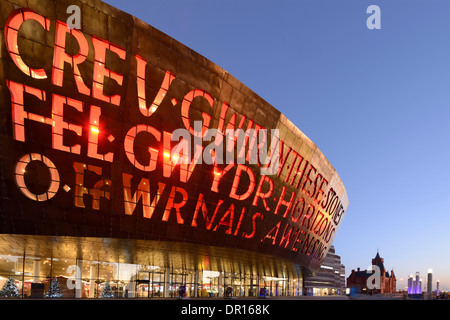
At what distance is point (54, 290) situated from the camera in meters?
38.9

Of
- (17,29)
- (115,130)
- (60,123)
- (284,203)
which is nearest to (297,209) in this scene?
(284,203)

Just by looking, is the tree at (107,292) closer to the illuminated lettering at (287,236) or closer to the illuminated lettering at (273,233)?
the illuminated lettering at (273,233)

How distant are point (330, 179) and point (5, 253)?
36.7m

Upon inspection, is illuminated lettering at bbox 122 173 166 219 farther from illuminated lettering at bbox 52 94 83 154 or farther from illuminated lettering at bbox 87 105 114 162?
illuminated lettering at bbox 52 94 83 154

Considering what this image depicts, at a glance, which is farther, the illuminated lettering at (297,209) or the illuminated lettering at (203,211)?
the illuminated lettering at (297,209)

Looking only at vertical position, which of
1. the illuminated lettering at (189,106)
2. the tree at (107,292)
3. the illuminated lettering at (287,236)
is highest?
the illuminated lettering at (189,106)

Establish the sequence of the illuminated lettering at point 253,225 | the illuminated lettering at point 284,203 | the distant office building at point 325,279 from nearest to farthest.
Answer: the illuminated lettering at point 253,225 → the illuminated lettering at point 284,203 → the distant office building at point 325,279

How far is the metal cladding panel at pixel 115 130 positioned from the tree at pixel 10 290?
1200 centimetres

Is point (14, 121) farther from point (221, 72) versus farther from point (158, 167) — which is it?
point (221, 72)

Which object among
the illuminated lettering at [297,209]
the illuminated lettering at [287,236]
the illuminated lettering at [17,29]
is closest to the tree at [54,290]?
the illuminated lettering at [17,29]

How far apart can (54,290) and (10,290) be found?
12.2 feet

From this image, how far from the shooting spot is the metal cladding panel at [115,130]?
25.0 meters

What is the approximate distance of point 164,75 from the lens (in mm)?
30250
